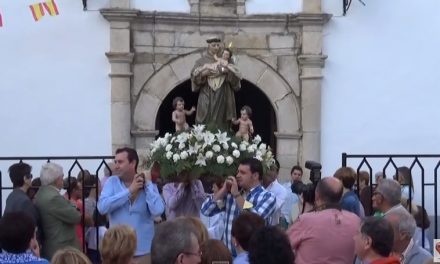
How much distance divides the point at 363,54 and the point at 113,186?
610 centimetres

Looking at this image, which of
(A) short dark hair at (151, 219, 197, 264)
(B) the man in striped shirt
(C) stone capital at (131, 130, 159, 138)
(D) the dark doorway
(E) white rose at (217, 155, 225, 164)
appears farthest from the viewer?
(D) the dark doorway

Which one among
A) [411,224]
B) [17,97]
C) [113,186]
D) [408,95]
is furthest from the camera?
[408,95]

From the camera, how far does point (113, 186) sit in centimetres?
639

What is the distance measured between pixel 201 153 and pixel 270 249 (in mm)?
2779

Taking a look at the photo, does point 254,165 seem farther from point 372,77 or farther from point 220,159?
point 372,77

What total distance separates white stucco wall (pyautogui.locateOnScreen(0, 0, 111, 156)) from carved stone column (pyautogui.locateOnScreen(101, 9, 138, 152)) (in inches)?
3.8

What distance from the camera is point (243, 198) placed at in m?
6.20

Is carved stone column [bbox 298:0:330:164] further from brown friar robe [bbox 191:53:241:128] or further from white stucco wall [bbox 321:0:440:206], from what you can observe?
brown friar robe [bbox 191:53:241:128]

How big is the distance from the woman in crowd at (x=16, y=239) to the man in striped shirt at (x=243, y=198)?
6.03ft

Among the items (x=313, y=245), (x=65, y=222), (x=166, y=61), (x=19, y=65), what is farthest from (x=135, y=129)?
(x=313, y=245)

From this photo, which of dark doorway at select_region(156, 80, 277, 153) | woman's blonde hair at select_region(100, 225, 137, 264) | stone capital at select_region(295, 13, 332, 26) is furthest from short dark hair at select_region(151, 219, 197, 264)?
dark doorway at select_region(156, 80, 277, 153)

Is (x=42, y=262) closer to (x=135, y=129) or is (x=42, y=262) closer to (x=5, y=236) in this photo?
(x=5, y=236)

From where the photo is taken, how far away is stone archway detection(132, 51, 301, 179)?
1154 cm

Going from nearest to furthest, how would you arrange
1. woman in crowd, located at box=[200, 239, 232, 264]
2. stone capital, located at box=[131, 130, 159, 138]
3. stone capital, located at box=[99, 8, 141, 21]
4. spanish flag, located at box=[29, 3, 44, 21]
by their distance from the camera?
woman in crowd, located at box=[200, 239, 232, 264] < spanish flag, located at box=[29, 3, 44, 21] < stone capital, located at box=[99, 8, 141, 21] < stone capital, located at box=[131, 130, 159, 138]
